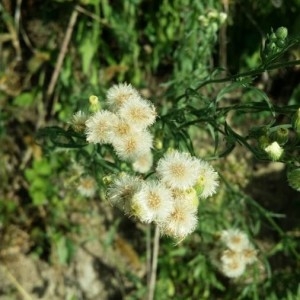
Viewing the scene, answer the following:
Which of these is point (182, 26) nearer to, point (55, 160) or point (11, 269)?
point (55, 160)

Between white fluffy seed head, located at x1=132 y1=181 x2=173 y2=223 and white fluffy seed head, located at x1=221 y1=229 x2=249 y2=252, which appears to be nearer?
white fluffy seed head, located at x1=132 y1=181 x2=173 y2=223

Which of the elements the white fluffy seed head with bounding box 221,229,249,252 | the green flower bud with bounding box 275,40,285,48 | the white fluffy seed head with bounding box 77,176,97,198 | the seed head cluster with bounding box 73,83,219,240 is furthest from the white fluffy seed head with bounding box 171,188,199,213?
the white fluffy seed head with bounding box 221,229,249,252

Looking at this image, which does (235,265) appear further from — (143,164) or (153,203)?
(153,203)

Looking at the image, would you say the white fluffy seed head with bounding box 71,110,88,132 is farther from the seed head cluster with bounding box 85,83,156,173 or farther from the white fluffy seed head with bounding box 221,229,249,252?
the white fluffy seed head with bounding box 221,229,249,252

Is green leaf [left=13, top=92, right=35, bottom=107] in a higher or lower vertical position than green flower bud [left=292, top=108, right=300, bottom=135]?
higher

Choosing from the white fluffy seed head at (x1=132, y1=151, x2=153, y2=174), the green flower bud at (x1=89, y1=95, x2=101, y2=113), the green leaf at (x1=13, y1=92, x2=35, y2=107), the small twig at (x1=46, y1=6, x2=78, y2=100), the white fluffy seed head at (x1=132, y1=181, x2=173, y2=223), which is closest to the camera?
the white fluffy seed head at (x1=132, y1=181, x2=173, y2=223)

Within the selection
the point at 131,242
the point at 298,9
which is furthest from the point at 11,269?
the point at 298,9
